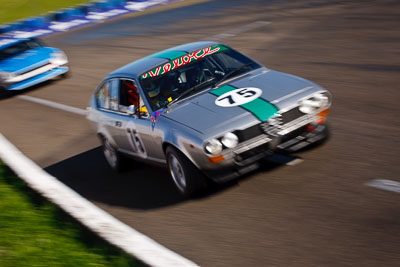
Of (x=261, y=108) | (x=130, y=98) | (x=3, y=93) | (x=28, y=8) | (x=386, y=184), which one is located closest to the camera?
(x=386, y=184)

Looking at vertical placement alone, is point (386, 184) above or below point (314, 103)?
below

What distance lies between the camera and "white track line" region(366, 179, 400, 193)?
17.7 ft

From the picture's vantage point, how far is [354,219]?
4.91m

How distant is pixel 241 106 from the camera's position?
5.93 meters

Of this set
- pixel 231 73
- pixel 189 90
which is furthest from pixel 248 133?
pixel 231 73

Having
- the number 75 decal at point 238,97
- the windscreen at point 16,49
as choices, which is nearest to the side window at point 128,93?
the number 75 decal at point 238,97

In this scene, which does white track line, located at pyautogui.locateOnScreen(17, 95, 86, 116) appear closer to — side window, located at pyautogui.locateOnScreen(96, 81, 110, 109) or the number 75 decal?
side window, located at pyautogui.locateOnScreen(96, 81, 110, 109)

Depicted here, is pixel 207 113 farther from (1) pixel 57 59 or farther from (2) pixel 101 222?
(1) pixel 57 59

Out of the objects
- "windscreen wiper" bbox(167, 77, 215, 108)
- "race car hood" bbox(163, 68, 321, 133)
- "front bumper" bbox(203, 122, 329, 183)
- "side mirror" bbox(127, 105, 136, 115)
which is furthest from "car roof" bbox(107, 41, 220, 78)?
"front bumper" bbox(203, 122, 329, 183)

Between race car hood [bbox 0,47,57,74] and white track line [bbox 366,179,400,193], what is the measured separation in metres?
11.6

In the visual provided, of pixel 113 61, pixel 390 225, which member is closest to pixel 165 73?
pixel 390 225

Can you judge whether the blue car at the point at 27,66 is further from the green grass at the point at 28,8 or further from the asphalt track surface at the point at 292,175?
the green grass at the point at 28,8

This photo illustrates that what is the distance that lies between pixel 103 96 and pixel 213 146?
285cm

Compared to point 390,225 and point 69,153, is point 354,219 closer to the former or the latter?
point 390,225
